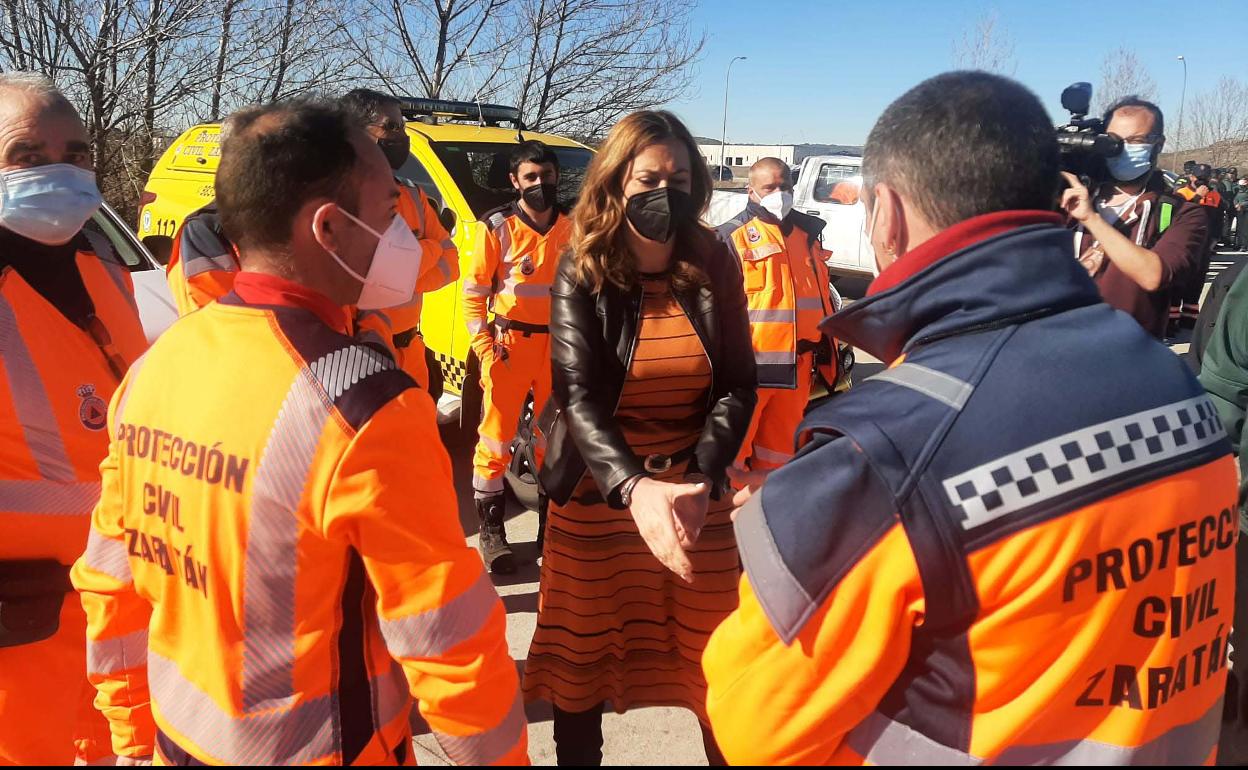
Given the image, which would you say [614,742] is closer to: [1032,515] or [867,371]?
[1032,515]

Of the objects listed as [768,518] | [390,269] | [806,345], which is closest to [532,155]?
[806,345]

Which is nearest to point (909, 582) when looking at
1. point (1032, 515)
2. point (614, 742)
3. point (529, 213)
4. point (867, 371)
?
point (1032, 515)

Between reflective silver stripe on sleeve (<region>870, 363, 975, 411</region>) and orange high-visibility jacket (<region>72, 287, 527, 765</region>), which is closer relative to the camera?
reflective silver stripe on sleeve (<region>870, 363, 975, 411</region>)

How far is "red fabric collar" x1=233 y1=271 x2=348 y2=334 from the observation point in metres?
1.43

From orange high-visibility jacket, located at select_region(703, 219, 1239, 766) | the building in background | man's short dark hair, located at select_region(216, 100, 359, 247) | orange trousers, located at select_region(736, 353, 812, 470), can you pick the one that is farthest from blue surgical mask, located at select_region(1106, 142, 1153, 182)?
the building in background

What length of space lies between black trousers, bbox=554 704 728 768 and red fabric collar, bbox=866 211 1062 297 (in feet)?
5.55

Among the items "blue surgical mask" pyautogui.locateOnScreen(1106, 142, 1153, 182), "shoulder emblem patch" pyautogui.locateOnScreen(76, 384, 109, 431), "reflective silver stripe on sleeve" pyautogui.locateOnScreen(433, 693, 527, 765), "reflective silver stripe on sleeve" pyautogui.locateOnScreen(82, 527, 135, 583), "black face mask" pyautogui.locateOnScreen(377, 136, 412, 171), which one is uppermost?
"blue surgical mask" pyautogui.locateOnScreen(1106, 142, 1153, 182)

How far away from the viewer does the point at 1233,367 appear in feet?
9.31

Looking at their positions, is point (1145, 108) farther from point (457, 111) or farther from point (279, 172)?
point (457, 111)

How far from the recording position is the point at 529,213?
5023mm

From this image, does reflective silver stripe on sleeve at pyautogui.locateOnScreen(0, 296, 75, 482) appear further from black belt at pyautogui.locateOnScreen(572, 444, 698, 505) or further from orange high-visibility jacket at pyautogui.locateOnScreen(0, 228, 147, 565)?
black belt at pyautogui.locateOnScreen(572, 444, 698, 505)

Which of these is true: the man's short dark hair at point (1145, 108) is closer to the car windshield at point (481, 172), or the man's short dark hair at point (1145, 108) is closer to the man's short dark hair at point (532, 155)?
the man's short dark hair at point (532, 155)

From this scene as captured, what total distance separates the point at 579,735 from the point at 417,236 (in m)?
2.06

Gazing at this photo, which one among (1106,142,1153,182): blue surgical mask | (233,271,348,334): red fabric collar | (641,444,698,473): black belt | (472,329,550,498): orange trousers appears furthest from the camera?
(472,329,550,498): orange trousers
